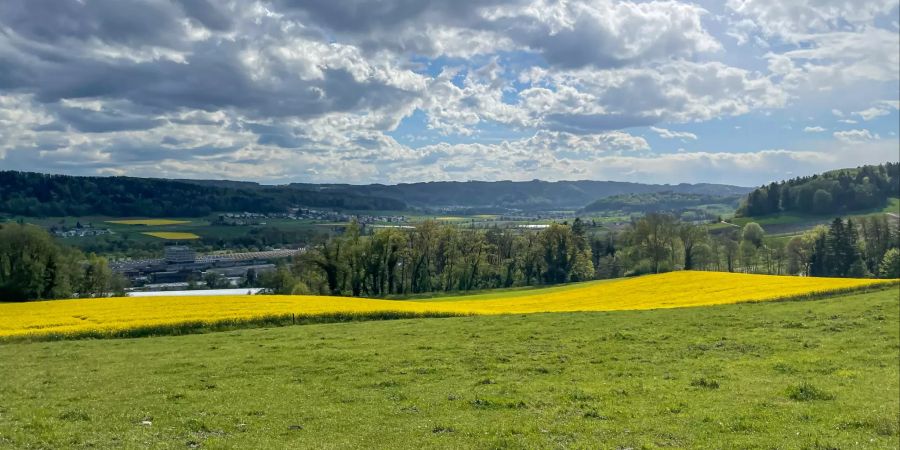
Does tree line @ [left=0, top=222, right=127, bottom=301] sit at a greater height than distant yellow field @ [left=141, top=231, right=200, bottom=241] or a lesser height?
greater

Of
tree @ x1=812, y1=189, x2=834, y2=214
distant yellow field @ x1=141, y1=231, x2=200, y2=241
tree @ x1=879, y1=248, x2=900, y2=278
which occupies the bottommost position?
tree @ x1=879, y1=248, x2=900, y2=278

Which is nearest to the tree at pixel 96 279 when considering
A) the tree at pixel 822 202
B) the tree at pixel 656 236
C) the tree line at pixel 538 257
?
the tree line at pixel 538 257

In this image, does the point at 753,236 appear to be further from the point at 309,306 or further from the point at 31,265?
the point at 31,265

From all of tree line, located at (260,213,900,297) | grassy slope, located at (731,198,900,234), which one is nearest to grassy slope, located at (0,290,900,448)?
tree line, located at (260,213,900,297)

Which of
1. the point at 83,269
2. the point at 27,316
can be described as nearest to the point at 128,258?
the point at 83,269

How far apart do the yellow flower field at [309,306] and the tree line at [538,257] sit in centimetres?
3384

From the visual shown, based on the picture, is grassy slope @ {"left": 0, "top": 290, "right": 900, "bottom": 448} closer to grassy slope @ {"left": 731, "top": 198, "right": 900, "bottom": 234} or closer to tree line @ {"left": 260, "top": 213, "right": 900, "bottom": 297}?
tree line @ {"left": 260, "top": 213, "right": 900, "bottom": 297}

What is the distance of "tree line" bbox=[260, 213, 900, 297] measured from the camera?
273 ft

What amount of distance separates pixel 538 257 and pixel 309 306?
67.4 metres

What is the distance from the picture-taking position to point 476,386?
18547 millimetres

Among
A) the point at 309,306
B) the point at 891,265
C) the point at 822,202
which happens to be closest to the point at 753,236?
the point at 891,265

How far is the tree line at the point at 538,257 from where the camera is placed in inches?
3270

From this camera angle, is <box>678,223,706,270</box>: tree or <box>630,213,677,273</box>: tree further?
<box>678,223,706,270</box>: tree

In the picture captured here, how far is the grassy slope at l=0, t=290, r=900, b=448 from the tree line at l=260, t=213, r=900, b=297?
5241cm
